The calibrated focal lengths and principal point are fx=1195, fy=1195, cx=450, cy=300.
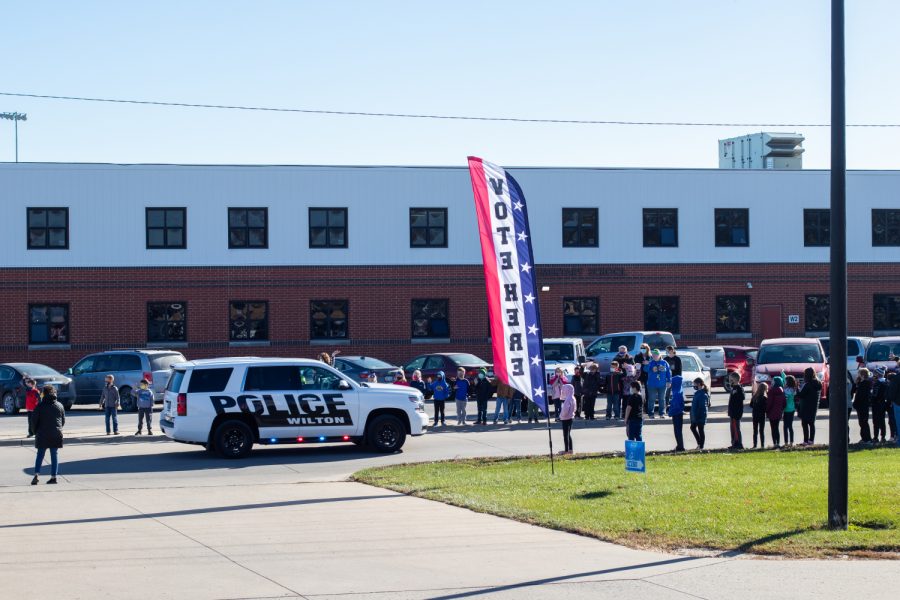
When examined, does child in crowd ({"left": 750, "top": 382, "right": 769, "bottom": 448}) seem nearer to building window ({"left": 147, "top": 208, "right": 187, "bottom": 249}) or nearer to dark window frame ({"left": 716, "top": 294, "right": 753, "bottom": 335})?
dark window frame ({"left": 716, "top": 294, "right": 753, "bottom": 335})

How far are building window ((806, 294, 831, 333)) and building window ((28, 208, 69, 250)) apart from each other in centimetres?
2898

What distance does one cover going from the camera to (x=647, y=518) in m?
13.7

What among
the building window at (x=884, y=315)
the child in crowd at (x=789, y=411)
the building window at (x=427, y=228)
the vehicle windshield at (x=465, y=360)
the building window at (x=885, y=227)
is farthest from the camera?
the building window at (x=885, y=227)

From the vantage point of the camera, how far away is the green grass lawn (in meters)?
12.3

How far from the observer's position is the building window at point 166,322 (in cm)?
4325

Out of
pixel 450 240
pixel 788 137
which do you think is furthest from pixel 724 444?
pixel 788 137

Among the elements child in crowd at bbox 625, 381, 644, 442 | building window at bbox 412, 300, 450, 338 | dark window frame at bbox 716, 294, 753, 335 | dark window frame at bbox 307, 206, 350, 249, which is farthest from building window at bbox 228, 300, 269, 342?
child in crowd at bbox 625, 381, 644, 442

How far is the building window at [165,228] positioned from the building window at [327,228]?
469 centimetres

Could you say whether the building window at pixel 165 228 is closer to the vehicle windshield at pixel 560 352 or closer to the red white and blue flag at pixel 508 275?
the vehicle windshield at pixel 560 352

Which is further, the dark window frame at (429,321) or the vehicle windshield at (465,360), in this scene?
the dark window frame at (429,321)

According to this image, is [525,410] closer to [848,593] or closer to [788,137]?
[848,593]

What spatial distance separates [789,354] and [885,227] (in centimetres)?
1947

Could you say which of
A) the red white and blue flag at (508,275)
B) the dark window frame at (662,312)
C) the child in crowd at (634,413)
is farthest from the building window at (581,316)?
the red white and blue flag at (508,275)

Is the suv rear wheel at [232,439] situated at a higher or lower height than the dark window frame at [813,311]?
lower
